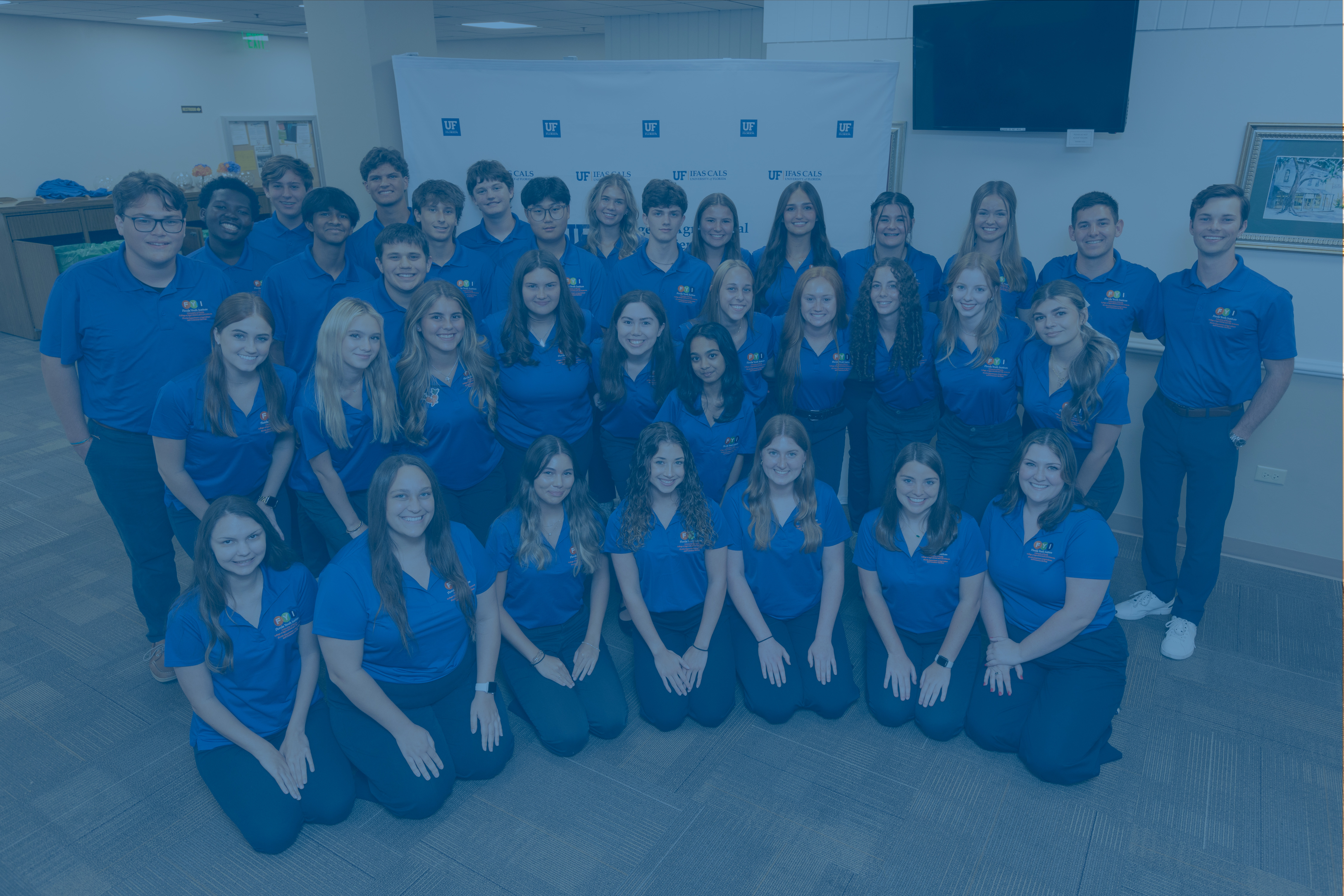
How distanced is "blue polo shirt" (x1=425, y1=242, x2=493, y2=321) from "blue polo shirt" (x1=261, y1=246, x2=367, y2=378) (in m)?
0.41

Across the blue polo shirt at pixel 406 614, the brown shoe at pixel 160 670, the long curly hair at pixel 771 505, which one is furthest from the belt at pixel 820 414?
the brown shoe at pixel 160 670

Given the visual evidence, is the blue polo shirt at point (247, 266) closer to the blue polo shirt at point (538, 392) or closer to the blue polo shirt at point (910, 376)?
the blue polo shirt at point (538, 392)

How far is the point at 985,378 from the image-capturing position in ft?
10.3

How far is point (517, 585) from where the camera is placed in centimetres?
279

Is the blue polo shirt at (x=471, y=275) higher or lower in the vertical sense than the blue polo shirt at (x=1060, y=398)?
higher

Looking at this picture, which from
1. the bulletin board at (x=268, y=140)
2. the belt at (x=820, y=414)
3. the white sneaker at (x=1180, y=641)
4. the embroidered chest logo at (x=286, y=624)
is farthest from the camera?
the bulletin board at (x=268, y=140)

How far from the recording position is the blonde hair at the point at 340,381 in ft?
8.75

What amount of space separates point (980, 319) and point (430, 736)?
2.46 meters

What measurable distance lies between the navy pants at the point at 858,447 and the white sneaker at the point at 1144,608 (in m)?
1.15

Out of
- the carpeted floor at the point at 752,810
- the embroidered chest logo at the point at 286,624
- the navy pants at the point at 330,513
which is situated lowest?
the carpeted floor at the point at 752,810

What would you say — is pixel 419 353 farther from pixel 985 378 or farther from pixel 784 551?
pixel 985 378

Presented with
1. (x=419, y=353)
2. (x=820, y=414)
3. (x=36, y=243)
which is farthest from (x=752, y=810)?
(x=36, y=243)

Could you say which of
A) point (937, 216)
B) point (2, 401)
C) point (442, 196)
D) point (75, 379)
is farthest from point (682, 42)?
point (75, 379)

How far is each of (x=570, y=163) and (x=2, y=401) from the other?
195 inches
